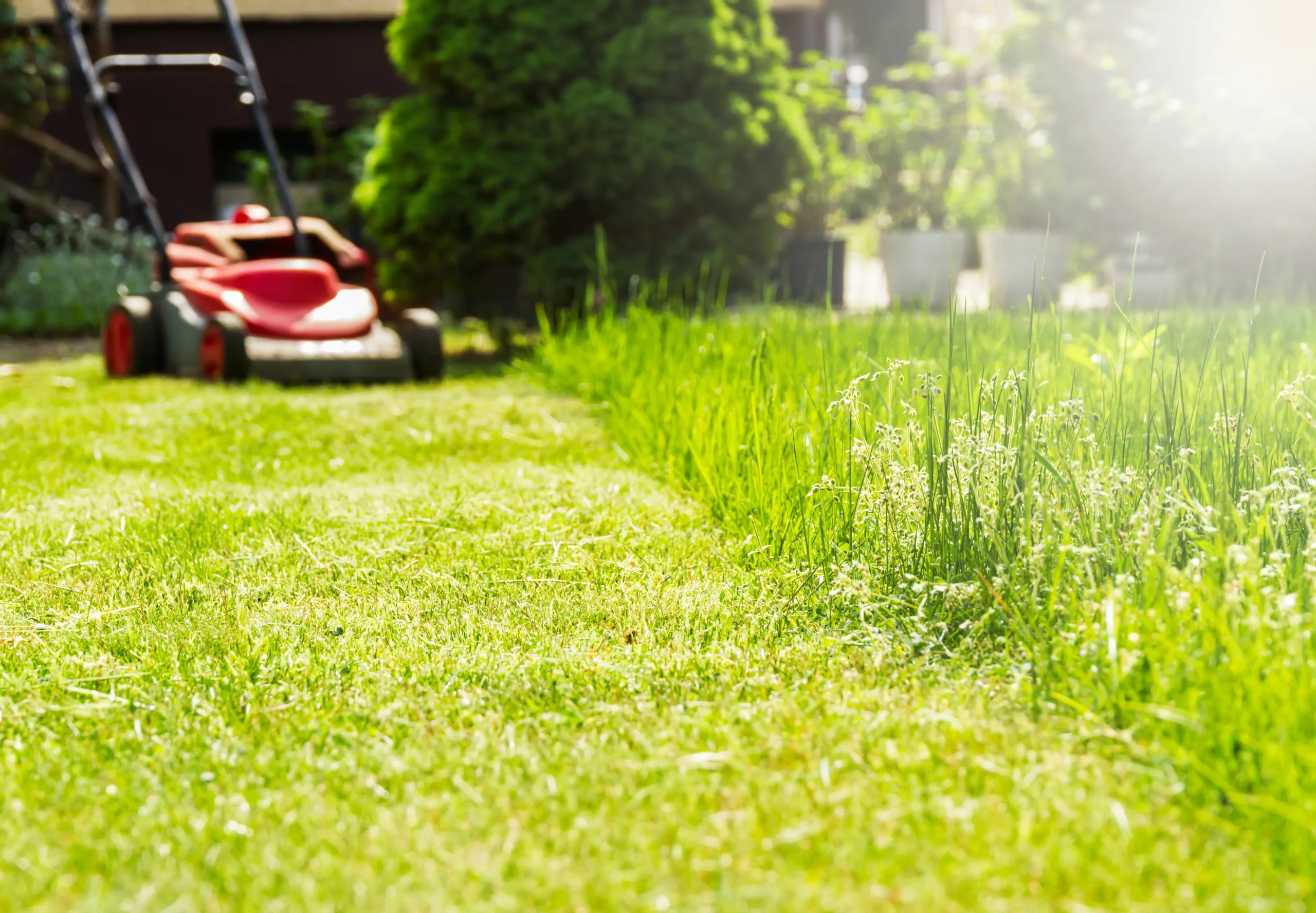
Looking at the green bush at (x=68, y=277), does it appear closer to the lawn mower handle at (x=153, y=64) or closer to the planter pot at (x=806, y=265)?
the lawn mower handle at (x=153, y=64)

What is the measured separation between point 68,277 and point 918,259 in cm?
559

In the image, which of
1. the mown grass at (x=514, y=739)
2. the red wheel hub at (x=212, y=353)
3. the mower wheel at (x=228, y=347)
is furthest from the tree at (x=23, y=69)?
the mown grass at (x=514, y=739)

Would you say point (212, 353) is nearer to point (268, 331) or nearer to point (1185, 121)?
point (268, 331)

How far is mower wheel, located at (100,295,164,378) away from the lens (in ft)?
20.6

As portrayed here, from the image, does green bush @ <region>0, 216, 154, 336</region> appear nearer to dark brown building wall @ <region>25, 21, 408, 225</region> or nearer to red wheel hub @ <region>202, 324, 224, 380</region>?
dark brown building wall @ <region>25, 21, 408, 225</region>

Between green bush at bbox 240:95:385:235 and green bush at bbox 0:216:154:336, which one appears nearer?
green bush at bbox 0:216:154:336

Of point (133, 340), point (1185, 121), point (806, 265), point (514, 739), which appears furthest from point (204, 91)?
point (514, 739)

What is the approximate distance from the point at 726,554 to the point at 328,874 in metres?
1.44

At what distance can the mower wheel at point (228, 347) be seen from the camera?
5715mm

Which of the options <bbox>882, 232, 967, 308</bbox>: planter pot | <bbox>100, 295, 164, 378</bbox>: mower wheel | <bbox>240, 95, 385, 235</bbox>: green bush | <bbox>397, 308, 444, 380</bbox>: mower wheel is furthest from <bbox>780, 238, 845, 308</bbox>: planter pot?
<bbox>100, 295, 164, 378</bbox>: mower wheel

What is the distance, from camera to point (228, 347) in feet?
18.7

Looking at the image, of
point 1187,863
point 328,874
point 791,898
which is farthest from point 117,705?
point 1187,863

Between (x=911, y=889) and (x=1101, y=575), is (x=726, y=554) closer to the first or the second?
(x=1101, y=575)

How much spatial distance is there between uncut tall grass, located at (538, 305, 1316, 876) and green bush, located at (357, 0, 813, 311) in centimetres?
302
